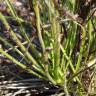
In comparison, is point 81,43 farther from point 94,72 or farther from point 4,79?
point 4,79

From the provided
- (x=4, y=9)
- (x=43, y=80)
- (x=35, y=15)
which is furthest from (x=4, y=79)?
(x=35, y=15)

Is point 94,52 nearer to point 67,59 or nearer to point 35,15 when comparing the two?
point 67,59

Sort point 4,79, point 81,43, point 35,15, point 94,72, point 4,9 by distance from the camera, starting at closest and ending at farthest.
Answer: point 35,15 < point 4,9 < point 81,43 < point 94,72 < point 4,79

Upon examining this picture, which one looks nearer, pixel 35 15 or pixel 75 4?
pixel 35 15

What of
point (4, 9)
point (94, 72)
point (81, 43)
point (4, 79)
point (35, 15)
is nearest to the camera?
point (35, 15)

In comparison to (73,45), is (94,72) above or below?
below

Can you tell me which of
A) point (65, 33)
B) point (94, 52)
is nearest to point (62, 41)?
point (65, 33)

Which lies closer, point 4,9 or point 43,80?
point 4,9

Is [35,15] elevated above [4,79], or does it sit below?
below

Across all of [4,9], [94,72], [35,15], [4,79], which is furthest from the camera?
[4,79]
